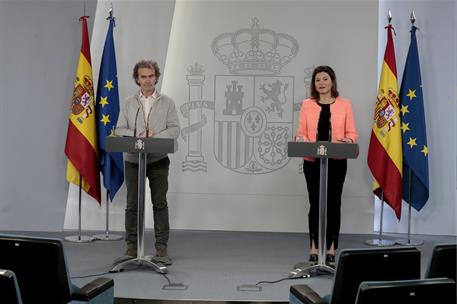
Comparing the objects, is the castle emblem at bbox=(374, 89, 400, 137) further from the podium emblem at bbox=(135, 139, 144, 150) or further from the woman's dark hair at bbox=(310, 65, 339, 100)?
the podium emblem at bbox=(135, 139, 144, 150)

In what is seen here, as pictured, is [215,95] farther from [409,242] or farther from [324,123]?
[409,242]

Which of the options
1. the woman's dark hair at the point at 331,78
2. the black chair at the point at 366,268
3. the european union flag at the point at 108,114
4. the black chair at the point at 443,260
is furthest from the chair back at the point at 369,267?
the european union flag at the point at 108,114

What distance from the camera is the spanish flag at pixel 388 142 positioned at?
5531 millimetres

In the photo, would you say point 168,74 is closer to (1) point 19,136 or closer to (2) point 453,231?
(1) point 19,136

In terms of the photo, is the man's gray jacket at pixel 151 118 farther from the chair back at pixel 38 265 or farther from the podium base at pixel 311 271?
the chair back at pixel 38 265

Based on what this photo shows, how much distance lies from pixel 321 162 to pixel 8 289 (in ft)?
8.38

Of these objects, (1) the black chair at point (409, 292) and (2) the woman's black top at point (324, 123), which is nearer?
(1) the black chair at point (409, 292)

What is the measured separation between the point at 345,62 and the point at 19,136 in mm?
3409

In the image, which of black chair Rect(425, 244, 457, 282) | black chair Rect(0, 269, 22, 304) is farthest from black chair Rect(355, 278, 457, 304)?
black chair Rect(0, 269, 22, 304)

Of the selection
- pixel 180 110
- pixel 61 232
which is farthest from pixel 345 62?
pixel 61 232

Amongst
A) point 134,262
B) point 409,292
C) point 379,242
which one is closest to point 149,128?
point 134,262

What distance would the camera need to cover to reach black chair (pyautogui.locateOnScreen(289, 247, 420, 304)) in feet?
8.08

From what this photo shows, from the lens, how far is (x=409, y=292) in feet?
6.17

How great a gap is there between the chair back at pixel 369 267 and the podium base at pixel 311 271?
155cm
